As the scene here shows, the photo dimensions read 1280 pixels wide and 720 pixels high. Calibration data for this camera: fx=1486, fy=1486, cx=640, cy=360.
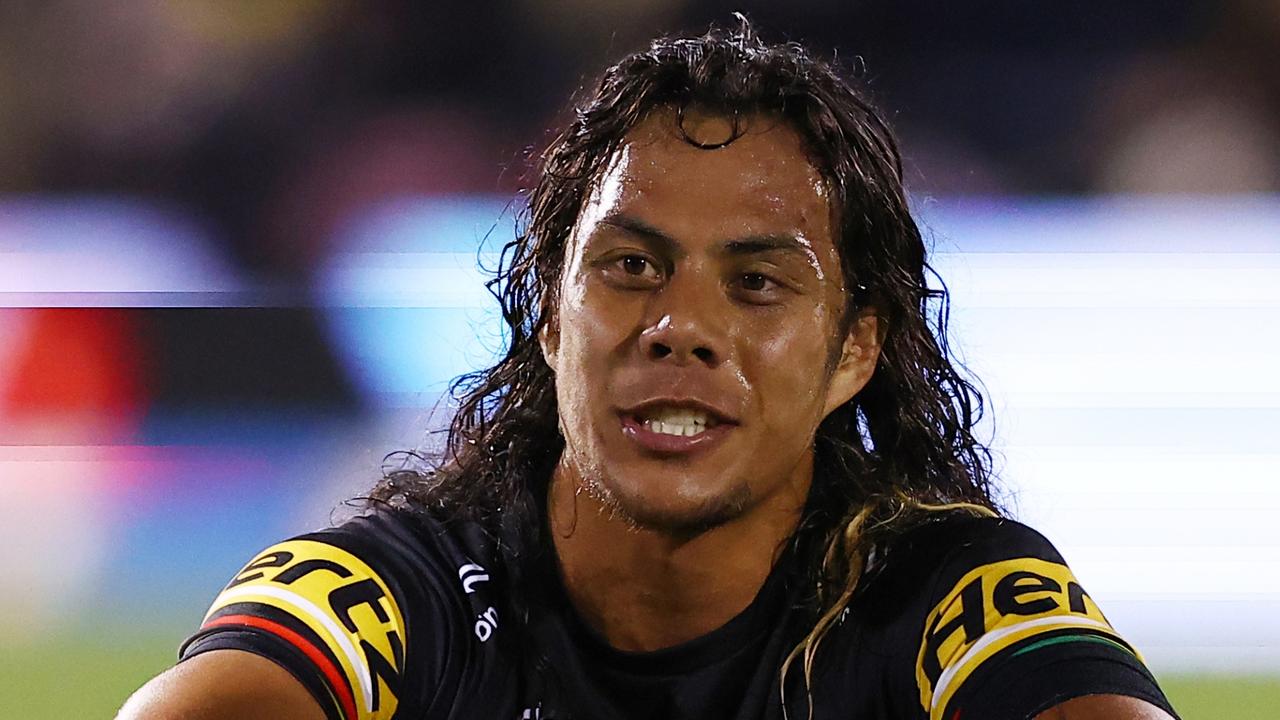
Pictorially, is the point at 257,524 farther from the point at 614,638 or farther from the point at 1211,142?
the point at 1211,142

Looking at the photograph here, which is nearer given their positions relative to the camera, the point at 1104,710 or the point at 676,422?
the point at 1104,710

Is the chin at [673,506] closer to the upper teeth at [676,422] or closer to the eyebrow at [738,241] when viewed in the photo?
the upper teeth at [676,422]

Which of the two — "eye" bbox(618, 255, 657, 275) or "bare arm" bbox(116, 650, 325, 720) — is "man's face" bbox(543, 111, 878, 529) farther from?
"bare arm" bbox(116, 650, 325, 720)

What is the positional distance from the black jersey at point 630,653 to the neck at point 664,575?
1.5 inches

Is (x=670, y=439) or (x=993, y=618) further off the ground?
(x=670, y=439)

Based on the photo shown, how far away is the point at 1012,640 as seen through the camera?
2148 millimetres

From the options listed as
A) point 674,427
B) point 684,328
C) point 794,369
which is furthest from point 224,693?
point 794,369

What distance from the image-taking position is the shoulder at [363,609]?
88.2 inches

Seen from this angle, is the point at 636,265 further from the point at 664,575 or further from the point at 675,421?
the point at 664,575

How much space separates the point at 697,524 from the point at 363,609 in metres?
0.55

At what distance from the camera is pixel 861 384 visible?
2770 millimetres

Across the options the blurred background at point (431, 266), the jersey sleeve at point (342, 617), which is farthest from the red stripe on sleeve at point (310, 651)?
the blurred background at point (431, 266)

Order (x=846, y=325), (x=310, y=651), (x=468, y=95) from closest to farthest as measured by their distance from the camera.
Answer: (x=310, y=651)
(x=846, y=325)
(x=468, y=95)

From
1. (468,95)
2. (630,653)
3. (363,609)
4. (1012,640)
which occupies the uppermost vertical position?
(468,95)
